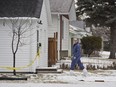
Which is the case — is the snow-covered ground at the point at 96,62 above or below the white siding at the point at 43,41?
below

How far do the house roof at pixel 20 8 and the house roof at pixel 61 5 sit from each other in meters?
11.3

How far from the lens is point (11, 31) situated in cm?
2258

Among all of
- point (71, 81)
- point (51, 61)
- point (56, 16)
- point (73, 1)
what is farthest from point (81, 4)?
point (71, 81)

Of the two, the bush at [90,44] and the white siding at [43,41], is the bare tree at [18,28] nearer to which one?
the white siding at [43,41]

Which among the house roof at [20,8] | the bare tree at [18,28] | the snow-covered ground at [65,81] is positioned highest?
the house roof at [20,8]

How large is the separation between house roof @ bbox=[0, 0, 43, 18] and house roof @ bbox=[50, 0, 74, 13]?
11.3 m

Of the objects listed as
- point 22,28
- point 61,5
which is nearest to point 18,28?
point 22,28

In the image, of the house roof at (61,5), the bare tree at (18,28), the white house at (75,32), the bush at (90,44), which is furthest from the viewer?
→ the white house at (75,32)

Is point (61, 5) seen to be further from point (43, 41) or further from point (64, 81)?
point (64, 81)

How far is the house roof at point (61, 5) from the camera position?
34.8 m

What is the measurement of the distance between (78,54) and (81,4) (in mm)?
17937

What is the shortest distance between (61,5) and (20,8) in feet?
43.3

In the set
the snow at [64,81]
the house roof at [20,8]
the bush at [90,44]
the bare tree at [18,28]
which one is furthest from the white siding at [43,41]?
the bush at [90,44]

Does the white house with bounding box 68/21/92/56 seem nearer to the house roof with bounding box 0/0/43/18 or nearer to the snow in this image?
the house roof with bounding box 0/0/43/18
